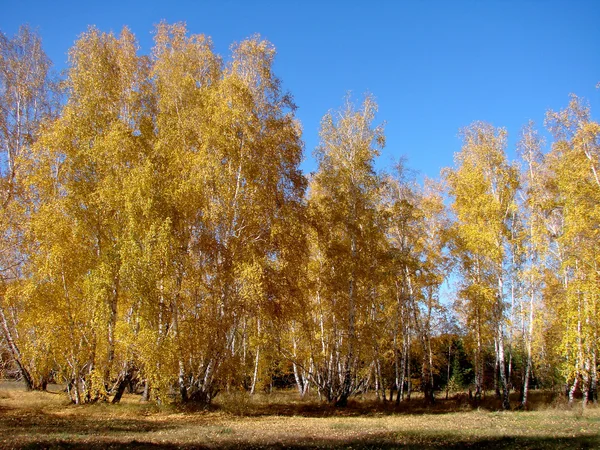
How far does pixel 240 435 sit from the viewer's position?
12.4 meters

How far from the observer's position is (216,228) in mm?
19812

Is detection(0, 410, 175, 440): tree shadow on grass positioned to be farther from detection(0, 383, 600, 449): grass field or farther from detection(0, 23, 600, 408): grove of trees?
detection(0, 23, 600, 408): grove of trees

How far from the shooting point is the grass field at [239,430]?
10.7m

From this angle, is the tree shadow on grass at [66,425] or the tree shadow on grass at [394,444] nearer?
→ the tree shadow on grass at [394,444]

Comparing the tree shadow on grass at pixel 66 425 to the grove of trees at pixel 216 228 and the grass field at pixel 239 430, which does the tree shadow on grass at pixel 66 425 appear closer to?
the grass field at pixel 239 430

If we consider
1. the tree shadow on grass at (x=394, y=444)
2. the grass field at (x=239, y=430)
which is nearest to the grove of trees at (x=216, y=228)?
the grass field at (x=239, y=430)

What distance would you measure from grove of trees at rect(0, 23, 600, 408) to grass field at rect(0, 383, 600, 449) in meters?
1.32

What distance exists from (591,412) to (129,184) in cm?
2309

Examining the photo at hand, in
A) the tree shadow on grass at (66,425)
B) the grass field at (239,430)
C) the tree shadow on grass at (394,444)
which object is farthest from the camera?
the tree shadow on grass at (66,425)

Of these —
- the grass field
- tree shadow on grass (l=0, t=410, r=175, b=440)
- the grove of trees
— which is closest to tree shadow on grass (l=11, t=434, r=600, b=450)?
the grass field

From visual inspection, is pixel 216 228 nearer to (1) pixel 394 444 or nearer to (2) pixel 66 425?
(2) pixel 66 425

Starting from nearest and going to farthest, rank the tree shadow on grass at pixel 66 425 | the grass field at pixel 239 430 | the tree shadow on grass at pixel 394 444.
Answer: the tree shadow on grass at pixel 394 444 → the grass field at pixel 239 430 → the tree shadow on grass at pixel 66 425

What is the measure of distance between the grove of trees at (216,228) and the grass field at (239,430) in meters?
1.32

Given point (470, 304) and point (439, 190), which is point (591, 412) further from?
point (439, 190)
